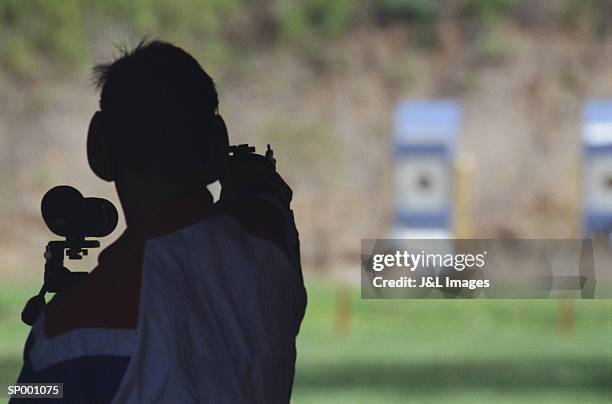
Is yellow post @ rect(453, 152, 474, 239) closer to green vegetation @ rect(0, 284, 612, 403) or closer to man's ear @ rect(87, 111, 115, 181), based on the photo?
green vegetation @ rect(0, 284, 612, 403)

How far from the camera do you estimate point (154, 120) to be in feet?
2.58

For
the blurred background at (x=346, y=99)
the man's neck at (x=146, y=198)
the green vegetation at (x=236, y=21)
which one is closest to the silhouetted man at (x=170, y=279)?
the man's neck at (x=146, y=198)

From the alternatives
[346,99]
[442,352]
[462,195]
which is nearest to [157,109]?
[442,352]

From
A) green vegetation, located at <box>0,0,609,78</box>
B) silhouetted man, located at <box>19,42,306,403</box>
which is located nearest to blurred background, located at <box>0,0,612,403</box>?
green vegetation, located at <box>0,0,609,78</box>

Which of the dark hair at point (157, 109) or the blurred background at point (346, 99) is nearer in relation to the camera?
the dark hair at point (157, 109)

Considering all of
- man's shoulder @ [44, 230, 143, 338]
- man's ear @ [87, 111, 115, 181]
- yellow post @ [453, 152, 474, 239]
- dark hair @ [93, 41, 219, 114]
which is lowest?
man's shoulder @ [44, 230, 143, 338]

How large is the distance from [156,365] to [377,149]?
1062cm

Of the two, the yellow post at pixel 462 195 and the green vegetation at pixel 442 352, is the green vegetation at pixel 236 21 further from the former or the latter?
the green vegetation at pixel 442 352

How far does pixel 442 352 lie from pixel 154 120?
672cm

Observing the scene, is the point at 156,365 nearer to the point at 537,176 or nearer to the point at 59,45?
the point at 537,176

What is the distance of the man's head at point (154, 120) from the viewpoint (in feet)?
2.58

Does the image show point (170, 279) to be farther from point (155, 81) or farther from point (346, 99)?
point (346, 99)

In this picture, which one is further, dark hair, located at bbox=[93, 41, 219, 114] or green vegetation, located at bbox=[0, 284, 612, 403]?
green vegetation, located at bbox=[0, 284, 612, 403]

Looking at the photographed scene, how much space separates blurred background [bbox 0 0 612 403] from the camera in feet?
34.5
